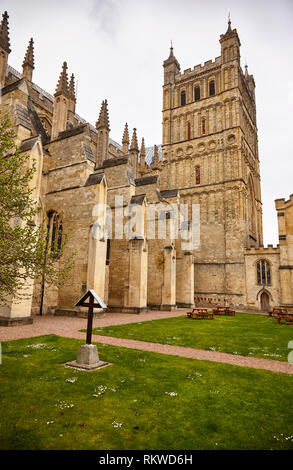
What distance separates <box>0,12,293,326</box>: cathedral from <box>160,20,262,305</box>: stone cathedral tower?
129 millimetres

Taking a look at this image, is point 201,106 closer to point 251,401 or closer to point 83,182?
point 83,182

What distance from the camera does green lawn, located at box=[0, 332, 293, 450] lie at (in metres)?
3.29

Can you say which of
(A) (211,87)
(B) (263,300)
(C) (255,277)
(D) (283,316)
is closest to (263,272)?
(C) (255,277)

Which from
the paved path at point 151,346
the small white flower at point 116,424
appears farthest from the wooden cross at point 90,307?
the small white flower at point 116,424

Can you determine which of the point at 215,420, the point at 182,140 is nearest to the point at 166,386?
the point at 215,420

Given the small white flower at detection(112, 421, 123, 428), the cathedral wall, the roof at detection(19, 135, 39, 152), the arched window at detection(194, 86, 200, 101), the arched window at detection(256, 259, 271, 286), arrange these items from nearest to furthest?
the small white flower at detection(112, 421, 123, 428)
the roof at detection(19, 135, 39, 152)
the cathedral wall
the arched window at detection(256, 259, 271, 286)
the arched window at detection(194, 86, 200, 101)

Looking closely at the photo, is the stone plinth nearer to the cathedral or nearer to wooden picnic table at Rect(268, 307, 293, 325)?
the cathedral

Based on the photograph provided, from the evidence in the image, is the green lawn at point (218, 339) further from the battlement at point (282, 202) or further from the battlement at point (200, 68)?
the battlement at point (200, 68)

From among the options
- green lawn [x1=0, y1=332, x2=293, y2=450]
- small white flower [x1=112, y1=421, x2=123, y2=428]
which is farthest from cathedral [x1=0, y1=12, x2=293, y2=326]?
small white flower [x1=112, y1=421, x2=123, y2=428]

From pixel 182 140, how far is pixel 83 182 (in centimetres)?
2230

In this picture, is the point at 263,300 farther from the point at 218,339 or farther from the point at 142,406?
the point at 142,406

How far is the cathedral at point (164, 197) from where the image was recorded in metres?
14.8

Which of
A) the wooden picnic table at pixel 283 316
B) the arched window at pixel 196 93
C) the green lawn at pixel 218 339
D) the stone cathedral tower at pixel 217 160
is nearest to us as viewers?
the green lawn at pixel 218 339
